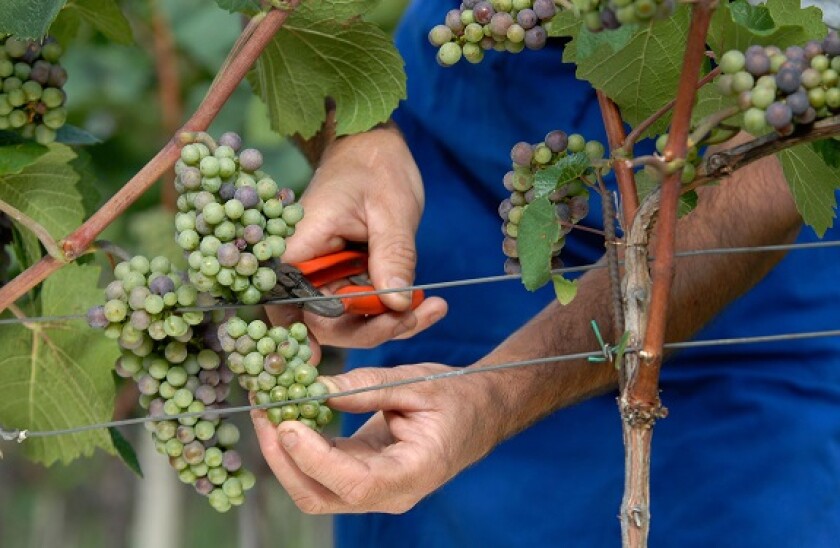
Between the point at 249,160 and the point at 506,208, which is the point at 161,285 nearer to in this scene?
the point at 249,160

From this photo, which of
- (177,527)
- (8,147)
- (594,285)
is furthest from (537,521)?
(177,527)

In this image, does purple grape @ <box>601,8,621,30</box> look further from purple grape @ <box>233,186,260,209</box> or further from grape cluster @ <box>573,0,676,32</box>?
purple grape @ <box>233,186,260,209</box>

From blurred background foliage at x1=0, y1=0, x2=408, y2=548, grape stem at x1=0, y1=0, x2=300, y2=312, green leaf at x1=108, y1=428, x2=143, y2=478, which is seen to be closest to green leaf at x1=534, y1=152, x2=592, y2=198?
grape stem at x1=0, y1=0, x2=300, y2=312

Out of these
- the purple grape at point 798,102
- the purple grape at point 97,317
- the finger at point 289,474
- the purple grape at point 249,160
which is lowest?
the finger at point 289,474

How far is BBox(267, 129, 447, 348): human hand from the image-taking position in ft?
3.58

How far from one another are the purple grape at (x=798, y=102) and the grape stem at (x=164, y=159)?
0.37 metres

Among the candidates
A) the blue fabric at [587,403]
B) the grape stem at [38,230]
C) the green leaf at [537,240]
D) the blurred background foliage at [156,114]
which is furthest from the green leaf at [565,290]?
the blurred background foliage at [156,114]

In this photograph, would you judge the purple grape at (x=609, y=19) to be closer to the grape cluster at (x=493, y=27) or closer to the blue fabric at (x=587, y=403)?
the grape cluster at (x=493, y=27)

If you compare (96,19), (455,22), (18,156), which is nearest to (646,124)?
(455,22)

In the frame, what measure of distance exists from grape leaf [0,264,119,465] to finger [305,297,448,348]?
18 cm

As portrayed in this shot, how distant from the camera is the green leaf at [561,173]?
0.86m

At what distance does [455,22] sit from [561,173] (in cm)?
14

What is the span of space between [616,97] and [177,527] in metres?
2.30

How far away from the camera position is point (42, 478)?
13.0 ft
